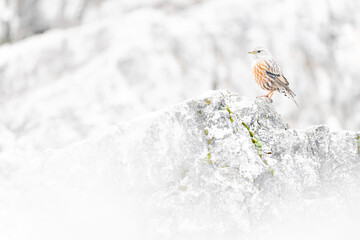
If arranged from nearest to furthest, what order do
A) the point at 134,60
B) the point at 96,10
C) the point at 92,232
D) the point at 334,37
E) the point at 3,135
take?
the point at 92,232
the point at 3,135
the point at 134,60
the point at 96,10
the point at 334,37

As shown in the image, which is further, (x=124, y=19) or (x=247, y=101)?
(x=124, y=19)

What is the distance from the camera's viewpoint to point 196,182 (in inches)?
333

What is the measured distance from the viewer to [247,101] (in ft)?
31.1

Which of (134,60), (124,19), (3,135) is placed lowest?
(3,135)

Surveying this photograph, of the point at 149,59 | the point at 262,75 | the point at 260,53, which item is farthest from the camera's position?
the point at 149,59

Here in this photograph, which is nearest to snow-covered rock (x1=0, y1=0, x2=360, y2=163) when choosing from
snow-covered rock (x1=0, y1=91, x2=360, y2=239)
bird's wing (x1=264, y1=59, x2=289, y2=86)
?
bird's wing (x1=264, y1=59, x2=289, y2=86)

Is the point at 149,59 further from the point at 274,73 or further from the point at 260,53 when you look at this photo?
the point at 274,73

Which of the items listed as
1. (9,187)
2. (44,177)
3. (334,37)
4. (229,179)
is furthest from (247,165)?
(334,37)

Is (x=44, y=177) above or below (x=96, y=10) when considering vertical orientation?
below

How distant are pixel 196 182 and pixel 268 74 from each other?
3.58m

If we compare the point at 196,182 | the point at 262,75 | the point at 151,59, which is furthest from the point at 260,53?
the point at 151,59

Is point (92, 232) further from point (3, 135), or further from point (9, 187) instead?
point (3, 135)

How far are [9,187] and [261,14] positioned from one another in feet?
45.3

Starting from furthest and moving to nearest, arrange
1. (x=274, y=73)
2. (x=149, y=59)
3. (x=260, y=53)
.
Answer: (x=149, y=59), (x=260, y=53), (x=274, y=73)
